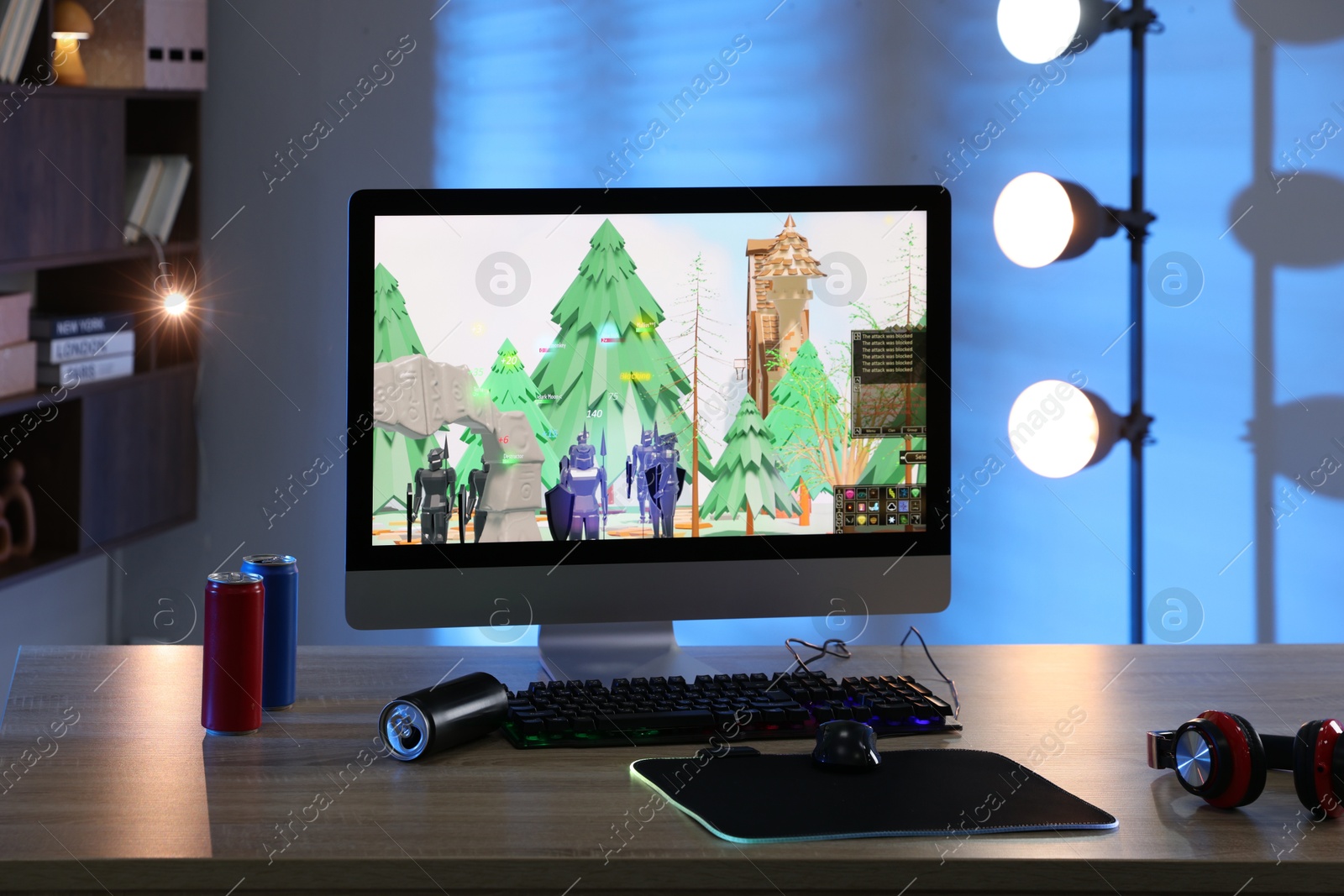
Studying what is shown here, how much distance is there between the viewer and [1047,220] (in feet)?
6.33

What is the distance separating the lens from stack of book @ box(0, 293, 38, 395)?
2.18 metres

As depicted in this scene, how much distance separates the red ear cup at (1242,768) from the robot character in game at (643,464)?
58 cm

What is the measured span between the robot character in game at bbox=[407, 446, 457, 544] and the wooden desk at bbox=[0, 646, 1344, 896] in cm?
17

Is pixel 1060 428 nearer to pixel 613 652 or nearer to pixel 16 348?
pixel 613 652

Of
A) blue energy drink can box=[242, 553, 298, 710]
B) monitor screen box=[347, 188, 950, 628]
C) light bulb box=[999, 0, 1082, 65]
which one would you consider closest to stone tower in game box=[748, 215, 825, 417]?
monitor screen box=[347, 188, 950, 628]

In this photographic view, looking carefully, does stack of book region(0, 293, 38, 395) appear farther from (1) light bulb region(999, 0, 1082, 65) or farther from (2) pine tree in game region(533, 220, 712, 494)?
(1) light bulb region(999, 0, 1082, 65)

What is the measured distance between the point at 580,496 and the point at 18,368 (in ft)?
4.84

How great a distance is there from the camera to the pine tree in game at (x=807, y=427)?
129 cm

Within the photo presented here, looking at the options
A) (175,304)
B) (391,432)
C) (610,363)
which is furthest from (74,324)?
(610,363)

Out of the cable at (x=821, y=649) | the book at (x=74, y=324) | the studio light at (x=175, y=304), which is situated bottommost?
the cable at (x=821, y=649)

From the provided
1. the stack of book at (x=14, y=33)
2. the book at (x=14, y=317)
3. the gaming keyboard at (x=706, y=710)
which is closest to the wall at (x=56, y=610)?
the book at (x=14, y=317)

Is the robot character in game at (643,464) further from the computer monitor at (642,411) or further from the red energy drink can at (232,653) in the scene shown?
the red energy drink can at (232,653)

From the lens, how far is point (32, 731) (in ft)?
3.45

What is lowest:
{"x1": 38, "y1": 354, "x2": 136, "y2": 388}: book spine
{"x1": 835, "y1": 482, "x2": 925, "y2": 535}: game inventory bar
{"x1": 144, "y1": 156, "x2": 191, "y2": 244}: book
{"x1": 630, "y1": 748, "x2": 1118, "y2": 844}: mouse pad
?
{"x1": 630, "y1": 748, "x2": 1118, "y2": 844}: mouse pad
